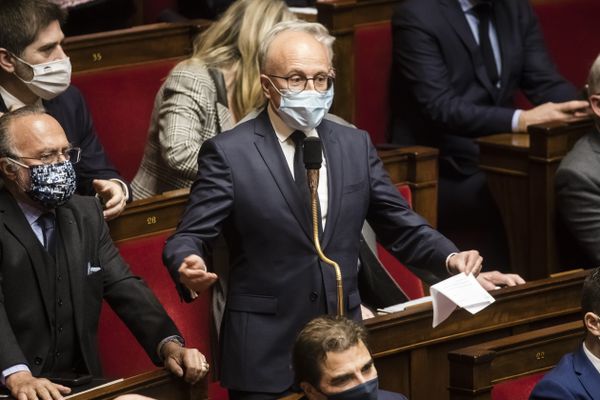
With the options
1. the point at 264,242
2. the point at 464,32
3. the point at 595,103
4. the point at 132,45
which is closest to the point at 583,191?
the point at 595,103

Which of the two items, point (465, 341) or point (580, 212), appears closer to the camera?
point (465, 341)

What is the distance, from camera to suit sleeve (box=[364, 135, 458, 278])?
1.34 metres

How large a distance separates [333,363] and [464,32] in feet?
3.11

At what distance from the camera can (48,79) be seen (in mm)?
1515

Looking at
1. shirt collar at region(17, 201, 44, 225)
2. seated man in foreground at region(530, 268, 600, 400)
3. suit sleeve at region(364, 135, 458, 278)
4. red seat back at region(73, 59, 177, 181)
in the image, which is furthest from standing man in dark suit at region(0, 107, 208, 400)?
red seat back at region(73, 59, 177, 181)

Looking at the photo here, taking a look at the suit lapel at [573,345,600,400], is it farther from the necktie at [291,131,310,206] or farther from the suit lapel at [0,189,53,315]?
the suit lapel at [0,189,53,315]

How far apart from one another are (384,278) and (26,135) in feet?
1.38

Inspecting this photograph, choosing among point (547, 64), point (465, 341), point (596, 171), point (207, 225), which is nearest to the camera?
point (207, 225)

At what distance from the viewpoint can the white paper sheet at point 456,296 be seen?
49.2 inches

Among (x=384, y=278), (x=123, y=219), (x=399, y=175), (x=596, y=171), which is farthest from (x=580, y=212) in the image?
(x=123, y=219)

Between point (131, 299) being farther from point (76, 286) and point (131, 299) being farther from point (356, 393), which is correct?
point (356, 393)

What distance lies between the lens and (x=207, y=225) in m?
1.27

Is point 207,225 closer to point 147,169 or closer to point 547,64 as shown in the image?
point 147,169

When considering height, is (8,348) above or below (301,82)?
below
